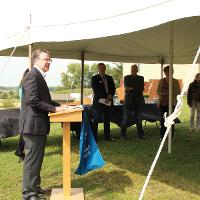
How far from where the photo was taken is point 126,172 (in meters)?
6.29

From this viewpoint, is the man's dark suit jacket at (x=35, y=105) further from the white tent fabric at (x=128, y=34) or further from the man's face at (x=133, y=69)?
the man's face at (x=133, y=69)

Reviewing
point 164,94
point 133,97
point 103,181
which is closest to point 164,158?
point 103,181

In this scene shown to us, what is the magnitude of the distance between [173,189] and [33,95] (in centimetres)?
207

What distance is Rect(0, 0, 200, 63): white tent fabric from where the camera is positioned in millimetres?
4016

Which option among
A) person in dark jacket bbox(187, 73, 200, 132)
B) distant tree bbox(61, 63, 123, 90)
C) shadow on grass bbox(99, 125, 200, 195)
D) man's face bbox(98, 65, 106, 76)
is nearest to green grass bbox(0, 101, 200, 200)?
shadow on grass bbox(99, 125, 200, 195)

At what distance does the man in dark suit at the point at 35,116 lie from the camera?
15.1 feet

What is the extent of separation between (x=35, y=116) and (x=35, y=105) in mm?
136

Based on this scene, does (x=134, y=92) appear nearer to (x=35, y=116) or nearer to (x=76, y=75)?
(x=35, y=116)

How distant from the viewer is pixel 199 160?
277 inches

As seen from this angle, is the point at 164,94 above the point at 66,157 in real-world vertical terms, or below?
above

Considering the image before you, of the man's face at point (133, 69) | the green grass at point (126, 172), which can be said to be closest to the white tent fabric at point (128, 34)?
the man's face at point (133, 69)

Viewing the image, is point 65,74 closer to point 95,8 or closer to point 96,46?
point 96,46

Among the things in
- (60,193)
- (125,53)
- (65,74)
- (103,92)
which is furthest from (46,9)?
(65,74)

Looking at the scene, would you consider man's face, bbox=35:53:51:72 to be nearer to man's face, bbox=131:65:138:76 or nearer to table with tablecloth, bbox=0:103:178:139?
table with tablecloth, bbox=0:103:178:139
